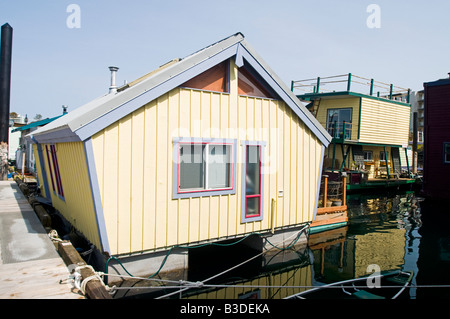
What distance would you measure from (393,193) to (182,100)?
22963 millimetres

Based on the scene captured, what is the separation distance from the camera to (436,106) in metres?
21.5

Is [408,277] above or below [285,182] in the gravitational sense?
below

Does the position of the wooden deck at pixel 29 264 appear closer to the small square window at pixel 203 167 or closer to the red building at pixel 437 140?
the small square window at pixel 203 167

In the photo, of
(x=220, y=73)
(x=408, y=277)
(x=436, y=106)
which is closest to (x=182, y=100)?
(x=220, y=73)

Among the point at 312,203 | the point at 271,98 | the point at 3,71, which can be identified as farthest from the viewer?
the point at 3,71

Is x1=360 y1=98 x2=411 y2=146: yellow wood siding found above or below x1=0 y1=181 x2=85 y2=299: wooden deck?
above

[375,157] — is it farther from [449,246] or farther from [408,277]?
[408,277]

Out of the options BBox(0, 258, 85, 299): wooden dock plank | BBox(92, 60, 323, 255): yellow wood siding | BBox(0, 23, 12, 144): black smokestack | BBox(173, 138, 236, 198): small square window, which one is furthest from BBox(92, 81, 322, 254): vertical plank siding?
BBox(0, 23, 12, 144): black smokestack

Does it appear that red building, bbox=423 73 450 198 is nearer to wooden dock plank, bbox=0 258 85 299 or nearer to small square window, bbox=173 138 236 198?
Answer: small square window, bbox=173 138 236 198

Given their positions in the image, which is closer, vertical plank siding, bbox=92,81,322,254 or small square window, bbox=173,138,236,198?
vertical plank siding, bbox=92,81,322,254

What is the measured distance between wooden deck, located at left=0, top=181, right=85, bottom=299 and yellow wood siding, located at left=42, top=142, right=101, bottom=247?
75 cm

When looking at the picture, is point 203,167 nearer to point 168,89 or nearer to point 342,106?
point 168,89

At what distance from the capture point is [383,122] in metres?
28.3

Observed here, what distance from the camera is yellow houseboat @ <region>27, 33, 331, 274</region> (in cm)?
670
